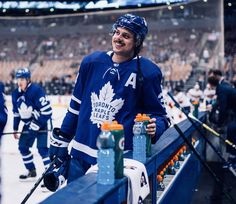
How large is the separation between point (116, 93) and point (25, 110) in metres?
3.07

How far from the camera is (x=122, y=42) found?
2.08m

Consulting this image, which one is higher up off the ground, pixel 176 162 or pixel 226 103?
pixel 226 103

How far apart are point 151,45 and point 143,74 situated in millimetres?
23866

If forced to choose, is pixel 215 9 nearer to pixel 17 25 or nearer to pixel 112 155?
pixel 17 25

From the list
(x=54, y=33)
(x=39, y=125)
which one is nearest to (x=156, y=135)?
(x=39, y=125)

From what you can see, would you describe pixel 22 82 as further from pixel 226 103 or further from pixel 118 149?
pixel 118 149

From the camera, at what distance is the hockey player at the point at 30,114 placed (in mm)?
4840

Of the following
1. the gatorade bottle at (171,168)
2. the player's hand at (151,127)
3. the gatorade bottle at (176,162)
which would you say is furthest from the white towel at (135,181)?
the gatorade bottle at (176,162)

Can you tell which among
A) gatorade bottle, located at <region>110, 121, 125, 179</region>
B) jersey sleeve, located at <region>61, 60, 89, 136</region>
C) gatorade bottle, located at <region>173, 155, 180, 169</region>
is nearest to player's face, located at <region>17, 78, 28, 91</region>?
gatorade bottle, located at <region>173, 155, 180, 169</region>

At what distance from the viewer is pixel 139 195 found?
1747mm

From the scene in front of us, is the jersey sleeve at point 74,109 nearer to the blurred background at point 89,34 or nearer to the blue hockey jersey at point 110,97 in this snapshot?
the blue hockey jersey at point 110,97

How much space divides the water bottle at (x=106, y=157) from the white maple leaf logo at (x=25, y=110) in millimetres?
3561

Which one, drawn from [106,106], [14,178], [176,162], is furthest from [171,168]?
[14,178]

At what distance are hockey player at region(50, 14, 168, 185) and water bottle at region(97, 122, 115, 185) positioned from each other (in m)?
0.58
